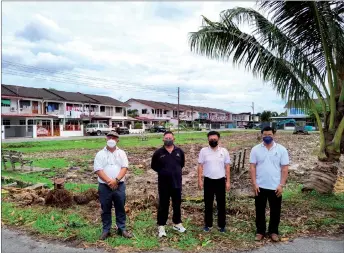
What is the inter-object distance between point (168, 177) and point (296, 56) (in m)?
4.27

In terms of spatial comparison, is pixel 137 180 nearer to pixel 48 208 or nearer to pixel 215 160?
pixel 48 208

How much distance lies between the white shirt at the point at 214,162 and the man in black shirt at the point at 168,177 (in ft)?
1.42

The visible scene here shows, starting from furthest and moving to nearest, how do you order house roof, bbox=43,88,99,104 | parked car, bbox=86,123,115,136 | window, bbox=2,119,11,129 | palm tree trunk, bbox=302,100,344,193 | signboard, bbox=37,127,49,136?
house roof, bbox=43,88,99,104
parked car, bbox=86,123,115,136
signboard, bbox=37,127,49,136
window, bbox=2,119,11,129
palm tree trunk, bbox=302,100,344,193

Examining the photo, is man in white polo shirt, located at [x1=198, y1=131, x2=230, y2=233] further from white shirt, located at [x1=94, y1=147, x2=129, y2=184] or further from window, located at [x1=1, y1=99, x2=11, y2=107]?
window, located at [x1=1, y1=99, x2=11, y2=107]

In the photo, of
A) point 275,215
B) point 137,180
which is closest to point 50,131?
point 137,180

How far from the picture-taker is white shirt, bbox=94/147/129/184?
5.10m

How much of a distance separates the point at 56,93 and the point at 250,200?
160 ft

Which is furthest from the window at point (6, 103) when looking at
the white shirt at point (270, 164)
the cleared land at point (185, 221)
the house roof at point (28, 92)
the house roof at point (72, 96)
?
the white shirt at point (270, 164)

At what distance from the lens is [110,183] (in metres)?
5.02

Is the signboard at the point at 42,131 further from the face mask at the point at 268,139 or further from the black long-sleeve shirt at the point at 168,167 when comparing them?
the face mask at the point at 268,139

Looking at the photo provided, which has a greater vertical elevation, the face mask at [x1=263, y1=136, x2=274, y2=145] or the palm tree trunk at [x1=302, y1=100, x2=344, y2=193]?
the face mask at [x1=263, y1=136, x2=274, y2=145]

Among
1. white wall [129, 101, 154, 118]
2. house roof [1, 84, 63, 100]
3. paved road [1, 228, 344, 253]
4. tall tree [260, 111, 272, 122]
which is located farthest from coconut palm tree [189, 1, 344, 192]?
tall tree [260, 111, 272, 122]

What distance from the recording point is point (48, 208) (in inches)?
260

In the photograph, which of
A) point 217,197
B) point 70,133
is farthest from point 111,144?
point 70,133
